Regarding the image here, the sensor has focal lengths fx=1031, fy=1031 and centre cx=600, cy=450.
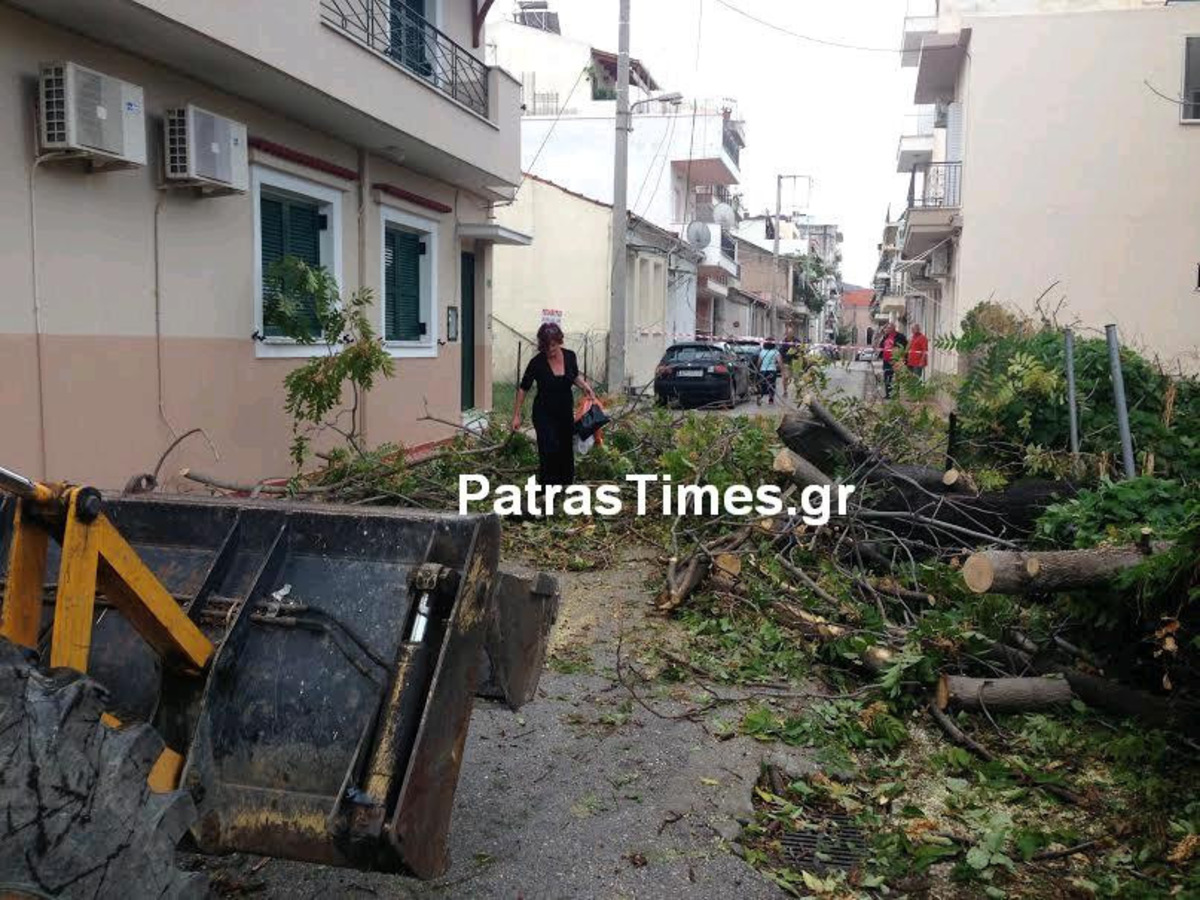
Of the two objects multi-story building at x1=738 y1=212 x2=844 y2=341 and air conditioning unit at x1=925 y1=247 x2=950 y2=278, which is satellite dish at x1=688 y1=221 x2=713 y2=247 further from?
multi-story building at x1=738 y1=212 x2=844 y2=341

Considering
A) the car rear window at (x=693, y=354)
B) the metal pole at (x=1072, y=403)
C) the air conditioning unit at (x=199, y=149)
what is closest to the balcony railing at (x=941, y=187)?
the car rear window at (x=693, y=354)

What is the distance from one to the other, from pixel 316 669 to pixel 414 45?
439 inches

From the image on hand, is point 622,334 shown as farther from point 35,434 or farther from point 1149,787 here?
point 1149,787

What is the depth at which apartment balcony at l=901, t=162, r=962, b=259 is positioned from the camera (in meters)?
22.3

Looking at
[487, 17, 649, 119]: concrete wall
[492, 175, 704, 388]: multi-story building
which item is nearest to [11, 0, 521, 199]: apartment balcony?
[492, 175, 704, 388]: multi-story building

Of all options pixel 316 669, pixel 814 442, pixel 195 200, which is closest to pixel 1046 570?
pixel 814 442

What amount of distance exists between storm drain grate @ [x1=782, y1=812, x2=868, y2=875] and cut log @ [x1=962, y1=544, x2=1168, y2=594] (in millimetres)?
1483

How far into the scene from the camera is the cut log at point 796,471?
25.0ft

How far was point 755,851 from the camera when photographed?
3.89 metres

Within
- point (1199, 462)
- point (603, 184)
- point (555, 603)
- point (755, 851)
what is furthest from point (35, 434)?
point (603, 184)

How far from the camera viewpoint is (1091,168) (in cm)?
2075

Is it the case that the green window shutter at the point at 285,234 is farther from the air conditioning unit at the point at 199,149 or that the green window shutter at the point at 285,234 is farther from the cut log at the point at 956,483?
the cut log at the point at 956,483

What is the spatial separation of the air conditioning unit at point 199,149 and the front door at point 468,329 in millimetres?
7332

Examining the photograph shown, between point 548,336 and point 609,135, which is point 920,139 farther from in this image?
point 548,336
